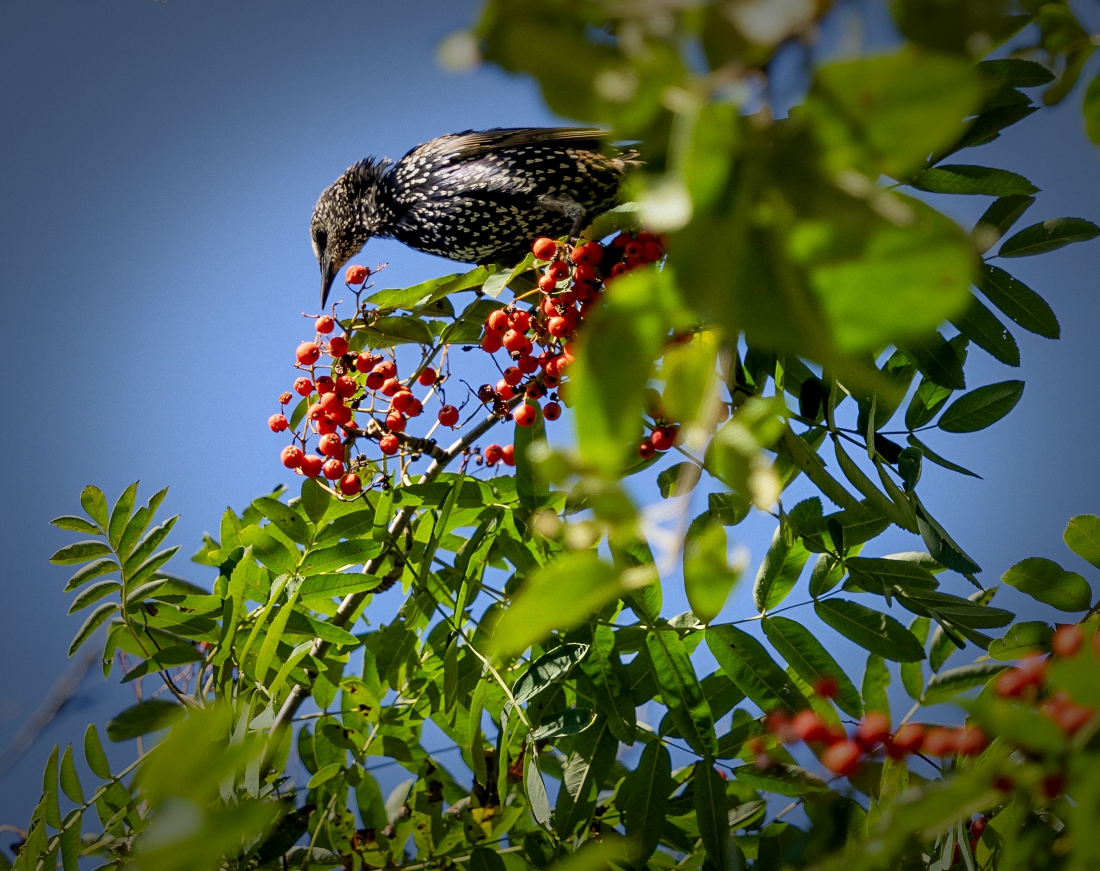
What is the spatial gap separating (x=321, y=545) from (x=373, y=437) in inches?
9.2


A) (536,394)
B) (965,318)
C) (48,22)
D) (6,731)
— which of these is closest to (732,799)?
(536,394)

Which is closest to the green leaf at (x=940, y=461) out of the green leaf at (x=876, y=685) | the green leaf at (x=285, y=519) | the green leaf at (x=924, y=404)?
the green leaf at (x=924, y=404)

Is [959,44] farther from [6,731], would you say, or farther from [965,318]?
[6,731]

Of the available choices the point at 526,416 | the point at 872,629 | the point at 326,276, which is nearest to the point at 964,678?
the point at 872,629

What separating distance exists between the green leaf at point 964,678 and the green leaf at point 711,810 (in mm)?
434

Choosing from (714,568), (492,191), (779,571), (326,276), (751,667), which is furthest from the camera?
(326,276)

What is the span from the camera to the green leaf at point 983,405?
1289 millimetres

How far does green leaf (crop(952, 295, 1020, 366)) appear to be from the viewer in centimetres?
113

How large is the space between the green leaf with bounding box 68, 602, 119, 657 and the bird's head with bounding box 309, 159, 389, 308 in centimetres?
149

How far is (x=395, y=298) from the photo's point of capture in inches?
62.1

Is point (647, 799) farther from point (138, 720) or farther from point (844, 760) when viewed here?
point (138, 720)

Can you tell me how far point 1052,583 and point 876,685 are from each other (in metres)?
0.44

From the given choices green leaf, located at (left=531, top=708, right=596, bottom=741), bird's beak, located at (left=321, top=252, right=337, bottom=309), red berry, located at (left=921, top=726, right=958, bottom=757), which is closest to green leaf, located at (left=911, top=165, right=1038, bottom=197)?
red berry, located at (left=921, top=726, right=958, bottom=757)

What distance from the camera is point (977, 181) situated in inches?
45.7
